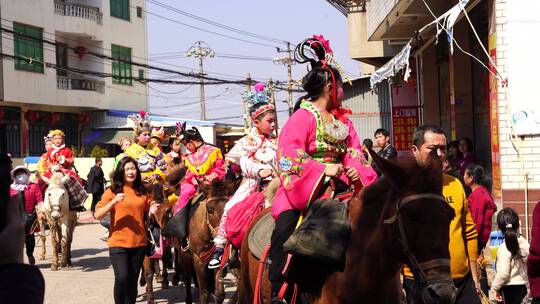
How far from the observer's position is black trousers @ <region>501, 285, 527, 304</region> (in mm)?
8617

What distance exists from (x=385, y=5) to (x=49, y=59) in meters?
27.3

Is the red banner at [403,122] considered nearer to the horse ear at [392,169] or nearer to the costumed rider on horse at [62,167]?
the costumed rider on horse at [62,167]

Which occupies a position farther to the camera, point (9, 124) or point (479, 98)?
point (9, 124)

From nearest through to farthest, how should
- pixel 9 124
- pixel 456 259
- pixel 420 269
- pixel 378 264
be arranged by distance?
1. pixel 420 269
2. pixel 378 264
3. pixel 456 259
4. pixel 9 124

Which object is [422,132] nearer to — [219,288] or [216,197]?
[219,288]

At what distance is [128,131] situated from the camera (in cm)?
4388

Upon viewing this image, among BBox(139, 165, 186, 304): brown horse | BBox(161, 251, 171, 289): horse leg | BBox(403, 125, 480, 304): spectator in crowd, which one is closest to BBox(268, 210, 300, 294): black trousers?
BBox(403, 125, 480, 304): spectator in crowd

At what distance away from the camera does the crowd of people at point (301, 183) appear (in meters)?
6.07

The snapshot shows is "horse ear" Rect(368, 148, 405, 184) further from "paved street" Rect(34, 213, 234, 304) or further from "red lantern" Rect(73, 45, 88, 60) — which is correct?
"red lantern" Rect(73, 45, 88, 60)

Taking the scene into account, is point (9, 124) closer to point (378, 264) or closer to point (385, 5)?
point (385, 5)

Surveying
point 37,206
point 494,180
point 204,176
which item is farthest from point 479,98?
point 37,206

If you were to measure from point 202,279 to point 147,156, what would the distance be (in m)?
3.45

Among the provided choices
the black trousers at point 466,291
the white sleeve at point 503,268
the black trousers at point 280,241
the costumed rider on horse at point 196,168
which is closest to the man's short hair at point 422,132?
the black trousers at point 466,291

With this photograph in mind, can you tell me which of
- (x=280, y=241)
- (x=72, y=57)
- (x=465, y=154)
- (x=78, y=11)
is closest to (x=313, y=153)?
(x=280, y=241)
